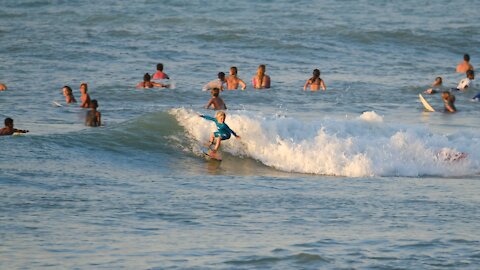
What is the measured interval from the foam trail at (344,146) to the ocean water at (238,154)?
34mm

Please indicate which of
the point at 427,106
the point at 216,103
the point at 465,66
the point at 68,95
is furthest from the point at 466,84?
the point at 68,95

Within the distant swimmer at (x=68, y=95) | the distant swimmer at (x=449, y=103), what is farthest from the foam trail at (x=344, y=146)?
the distant swimmer at (x=449, y=103)

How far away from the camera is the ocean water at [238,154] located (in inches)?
384

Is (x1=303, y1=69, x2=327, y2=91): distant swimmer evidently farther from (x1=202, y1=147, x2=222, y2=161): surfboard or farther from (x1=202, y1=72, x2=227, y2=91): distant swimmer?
(x1=202, y1=147, x2=222, y2=161): surfboard

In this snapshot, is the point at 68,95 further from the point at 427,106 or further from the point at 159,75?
the point at 427,106

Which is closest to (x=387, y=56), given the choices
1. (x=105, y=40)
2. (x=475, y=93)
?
(x=475, y=93)

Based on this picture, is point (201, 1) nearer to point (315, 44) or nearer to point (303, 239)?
point (315, 44)

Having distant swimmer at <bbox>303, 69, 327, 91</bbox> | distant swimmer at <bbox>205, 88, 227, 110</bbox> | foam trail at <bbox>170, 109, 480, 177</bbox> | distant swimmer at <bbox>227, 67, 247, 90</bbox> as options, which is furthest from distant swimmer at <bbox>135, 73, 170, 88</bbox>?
foam trail at <bbox>170, 109, 480, 177</bbox>

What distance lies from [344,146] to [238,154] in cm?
169

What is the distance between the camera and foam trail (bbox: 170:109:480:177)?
1548 centimetres

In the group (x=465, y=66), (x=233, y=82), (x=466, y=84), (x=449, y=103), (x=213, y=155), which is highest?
(x=465, y=66)

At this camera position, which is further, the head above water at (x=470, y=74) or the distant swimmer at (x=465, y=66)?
the distant swimmer at (x=465, y=66)

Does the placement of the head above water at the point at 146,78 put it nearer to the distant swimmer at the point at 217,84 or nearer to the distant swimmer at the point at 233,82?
the distant swimmer at the point at 217,84

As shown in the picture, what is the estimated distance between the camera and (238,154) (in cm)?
1648
